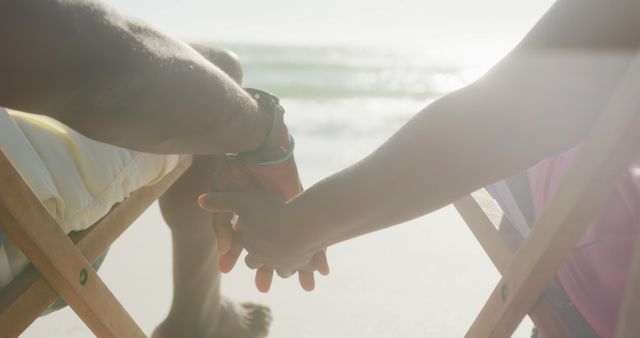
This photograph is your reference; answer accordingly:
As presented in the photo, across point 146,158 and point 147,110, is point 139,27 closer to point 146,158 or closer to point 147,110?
point 147,110

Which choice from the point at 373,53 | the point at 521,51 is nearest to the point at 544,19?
the point at 521,51

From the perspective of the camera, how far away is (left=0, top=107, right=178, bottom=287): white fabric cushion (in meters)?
1.09

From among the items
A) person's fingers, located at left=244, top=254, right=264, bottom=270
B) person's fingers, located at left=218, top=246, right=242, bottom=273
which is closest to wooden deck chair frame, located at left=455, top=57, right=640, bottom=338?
person's fingers, located at left=244, top=254, right=264, bottom=270

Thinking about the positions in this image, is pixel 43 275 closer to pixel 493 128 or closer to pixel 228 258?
pixel 228 258

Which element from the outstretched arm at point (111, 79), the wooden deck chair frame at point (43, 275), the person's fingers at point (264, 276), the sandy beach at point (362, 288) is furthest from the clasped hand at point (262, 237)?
the sandy beach at point (362, 288)

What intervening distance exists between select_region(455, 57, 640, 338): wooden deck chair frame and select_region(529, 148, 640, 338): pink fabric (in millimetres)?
A: 51

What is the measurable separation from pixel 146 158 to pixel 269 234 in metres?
0.35

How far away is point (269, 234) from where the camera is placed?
1.15 metres

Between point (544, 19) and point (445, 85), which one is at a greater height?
point (544, 19)

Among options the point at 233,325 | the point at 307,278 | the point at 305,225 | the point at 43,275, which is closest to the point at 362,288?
the point at 233,325

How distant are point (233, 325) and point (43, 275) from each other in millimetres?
835

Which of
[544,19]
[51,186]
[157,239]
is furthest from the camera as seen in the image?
[157,239]

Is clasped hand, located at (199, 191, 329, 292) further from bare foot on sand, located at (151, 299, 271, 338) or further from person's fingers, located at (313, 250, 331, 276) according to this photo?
bare foot on sand, located at (151, 299, 271, 338)

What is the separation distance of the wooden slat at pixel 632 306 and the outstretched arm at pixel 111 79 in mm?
658
